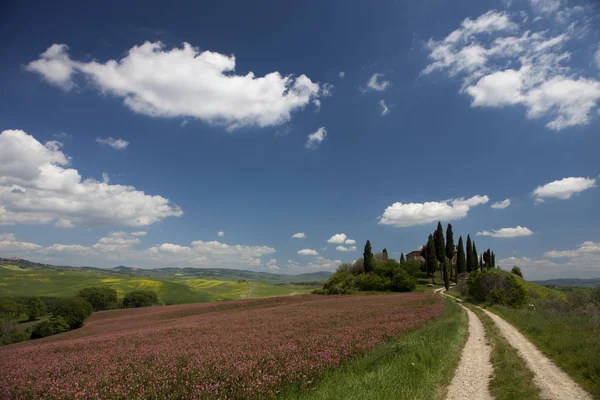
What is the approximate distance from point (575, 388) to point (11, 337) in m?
70.0

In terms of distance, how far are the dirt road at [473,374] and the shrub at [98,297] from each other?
3615 inches

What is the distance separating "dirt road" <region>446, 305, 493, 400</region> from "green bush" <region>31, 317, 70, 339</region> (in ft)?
188

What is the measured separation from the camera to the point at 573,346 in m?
11.9

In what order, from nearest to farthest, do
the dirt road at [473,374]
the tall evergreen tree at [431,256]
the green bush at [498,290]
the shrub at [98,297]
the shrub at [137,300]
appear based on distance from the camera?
the dirt road at [473,374] < the green bush at [498,290] < the shrub at [98,297] < the shrub at [137,300] < the tall evergreen tree at [431,256]

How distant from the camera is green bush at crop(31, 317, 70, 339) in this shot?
4612cm

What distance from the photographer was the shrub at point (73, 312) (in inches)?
1907

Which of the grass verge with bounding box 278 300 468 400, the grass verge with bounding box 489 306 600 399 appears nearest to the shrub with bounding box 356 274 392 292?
the grass verge with bounding box 489 306 600 399

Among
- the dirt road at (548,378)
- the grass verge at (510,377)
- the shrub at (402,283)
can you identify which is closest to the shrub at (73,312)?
the grass verge at (510,377)

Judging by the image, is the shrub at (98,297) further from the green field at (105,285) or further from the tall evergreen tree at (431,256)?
the tall evergreen tree at (431,256)

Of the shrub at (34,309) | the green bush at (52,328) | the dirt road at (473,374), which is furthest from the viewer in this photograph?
the shrub at (34,309)

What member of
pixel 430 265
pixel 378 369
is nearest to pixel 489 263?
pixel 430 265

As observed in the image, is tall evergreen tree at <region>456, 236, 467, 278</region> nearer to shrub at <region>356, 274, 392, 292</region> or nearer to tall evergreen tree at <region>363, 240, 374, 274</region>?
tall evergreen tree at <region>363, 240, 374, 274</region>

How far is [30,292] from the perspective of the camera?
4513 inches

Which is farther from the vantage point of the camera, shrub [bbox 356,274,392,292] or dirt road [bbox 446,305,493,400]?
shrub [bbox 356,274,392,292]
